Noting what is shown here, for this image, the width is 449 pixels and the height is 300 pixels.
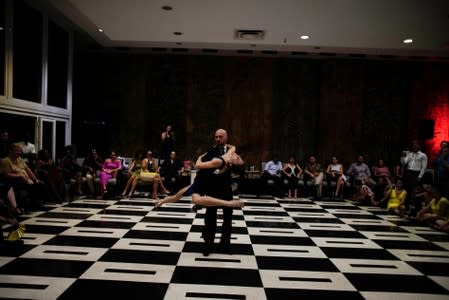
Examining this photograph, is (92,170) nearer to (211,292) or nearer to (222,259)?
(222,259)

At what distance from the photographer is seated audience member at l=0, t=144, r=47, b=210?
17.3 feet

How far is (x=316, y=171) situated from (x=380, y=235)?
13.2 ft

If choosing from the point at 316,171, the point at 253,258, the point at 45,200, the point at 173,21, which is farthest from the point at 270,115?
the point at 253,258

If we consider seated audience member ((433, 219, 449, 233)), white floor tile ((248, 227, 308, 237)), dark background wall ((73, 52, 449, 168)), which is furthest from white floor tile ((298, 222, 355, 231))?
dark background wall ((73, 52, 449, 168))

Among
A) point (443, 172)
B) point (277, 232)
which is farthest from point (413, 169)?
point (277, 232)

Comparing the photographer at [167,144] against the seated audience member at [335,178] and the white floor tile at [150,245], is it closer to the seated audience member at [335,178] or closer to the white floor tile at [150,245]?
the seated audience member at [335,178]

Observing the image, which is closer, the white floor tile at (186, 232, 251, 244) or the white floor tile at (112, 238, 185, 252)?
the white floor tile at (112, 238, 185, 252)

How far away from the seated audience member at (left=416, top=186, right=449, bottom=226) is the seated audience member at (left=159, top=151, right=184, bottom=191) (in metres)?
5.38

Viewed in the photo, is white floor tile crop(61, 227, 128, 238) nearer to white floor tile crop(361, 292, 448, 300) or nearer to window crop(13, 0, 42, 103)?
white floor tile crop(361, 292, 448, 300)

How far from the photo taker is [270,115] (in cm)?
1033

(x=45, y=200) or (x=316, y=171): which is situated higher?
(x=316, y=171)

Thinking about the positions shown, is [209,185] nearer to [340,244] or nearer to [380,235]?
[340,244]

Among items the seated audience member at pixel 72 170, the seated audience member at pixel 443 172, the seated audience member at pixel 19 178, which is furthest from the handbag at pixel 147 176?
the seated audience member at pixel 443 172

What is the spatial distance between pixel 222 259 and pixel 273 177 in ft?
17.7
